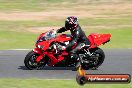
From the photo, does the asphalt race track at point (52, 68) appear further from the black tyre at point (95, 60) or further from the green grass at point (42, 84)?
the green grass at point (42, 84)

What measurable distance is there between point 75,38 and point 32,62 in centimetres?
169

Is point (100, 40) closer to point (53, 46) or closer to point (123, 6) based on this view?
point (53, 46)

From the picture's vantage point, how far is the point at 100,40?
51.6 ft

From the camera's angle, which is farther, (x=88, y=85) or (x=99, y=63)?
(x=99, y=63)

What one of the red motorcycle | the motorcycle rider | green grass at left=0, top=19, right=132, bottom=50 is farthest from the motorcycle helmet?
green grass at left=0, top=19, right=132, bottom=50

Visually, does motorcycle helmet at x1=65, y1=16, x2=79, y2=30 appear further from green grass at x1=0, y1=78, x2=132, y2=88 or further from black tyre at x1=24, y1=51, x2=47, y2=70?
green grass at x1=0, y1=78, x2=132, y2=88

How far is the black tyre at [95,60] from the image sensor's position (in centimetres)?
1569

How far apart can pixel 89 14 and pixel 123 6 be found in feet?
19.8

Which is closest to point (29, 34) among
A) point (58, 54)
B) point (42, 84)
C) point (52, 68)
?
point (52, 68)

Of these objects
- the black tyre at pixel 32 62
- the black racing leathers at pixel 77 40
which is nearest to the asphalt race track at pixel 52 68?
the black tyre at pixel 32 62

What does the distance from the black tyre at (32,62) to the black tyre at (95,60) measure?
144 cm

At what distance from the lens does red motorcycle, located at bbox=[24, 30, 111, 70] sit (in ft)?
50.3

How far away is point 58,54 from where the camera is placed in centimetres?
1557

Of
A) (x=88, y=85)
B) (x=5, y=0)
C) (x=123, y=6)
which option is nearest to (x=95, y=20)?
(x=123, y=6)
